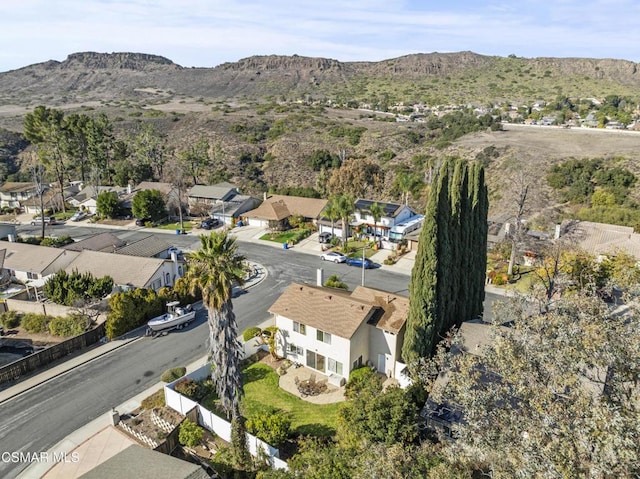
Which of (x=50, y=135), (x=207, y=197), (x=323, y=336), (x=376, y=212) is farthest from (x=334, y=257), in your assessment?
(x=50, y=135)

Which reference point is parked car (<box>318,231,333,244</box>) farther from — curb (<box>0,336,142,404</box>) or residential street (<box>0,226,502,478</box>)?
curb (<box>0,336,142,404</box>)

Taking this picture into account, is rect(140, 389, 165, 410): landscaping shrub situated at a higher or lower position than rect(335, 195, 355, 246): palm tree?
lower

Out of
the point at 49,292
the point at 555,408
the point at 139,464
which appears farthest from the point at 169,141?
the point at 555,408

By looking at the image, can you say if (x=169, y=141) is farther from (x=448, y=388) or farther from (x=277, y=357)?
(x=448, y=388)

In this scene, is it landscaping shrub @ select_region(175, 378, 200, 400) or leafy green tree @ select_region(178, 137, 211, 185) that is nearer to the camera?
landscaping shrub @ select_region(175, 378, 200, 400)

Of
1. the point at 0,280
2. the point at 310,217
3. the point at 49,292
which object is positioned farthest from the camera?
the point at 310,217

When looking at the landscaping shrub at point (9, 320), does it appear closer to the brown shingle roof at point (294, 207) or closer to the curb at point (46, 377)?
the curb at point (46, 377)

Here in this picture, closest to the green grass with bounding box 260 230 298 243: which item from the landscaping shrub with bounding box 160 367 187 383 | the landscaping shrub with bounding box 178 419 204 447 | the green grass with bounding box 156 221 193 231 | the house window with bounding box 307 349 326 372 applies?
the green grass with bounding box 156 221 193 231
